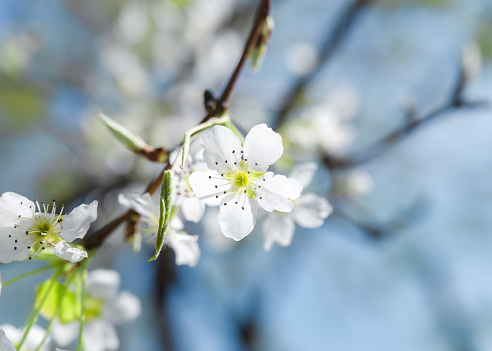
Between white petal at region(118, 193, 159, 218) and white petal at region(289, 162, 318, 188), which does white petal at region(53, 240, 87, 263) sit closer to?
white petal at region(118, 193, 159, 218)

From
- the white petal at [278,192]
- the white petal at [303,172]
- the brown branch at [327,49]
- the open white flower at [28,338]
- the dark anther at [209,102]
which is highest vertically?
the brown branch at [327,49]

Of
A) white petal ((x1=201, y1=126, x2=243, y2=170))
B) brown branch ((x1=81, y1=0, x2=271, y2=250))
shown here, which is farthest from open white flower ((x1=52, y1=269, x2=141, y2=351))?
white petal ((x1=201, y1=126, x2=243, y2=170))

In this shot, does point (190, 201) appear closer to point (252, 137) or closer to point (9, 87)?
point (252, 137)

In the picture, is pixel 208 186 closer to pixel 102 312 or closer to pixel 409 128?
pixel 102 312

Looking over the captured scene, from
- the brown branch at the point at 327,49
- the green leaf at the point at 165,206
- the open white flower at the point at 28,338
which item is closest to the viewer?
the green leaf at the point at 165,206

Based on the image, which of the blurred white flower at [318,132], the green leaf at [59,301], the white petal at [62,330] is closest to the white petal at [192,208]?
the green leaf at [59,301]

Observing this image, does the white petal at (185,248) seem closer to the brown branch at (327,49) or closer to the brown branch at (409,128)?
the brown branch at (409,128)

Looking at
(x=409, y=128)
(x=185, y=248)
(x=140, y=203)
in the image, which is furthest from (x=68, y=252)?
(x=409, y=128)
